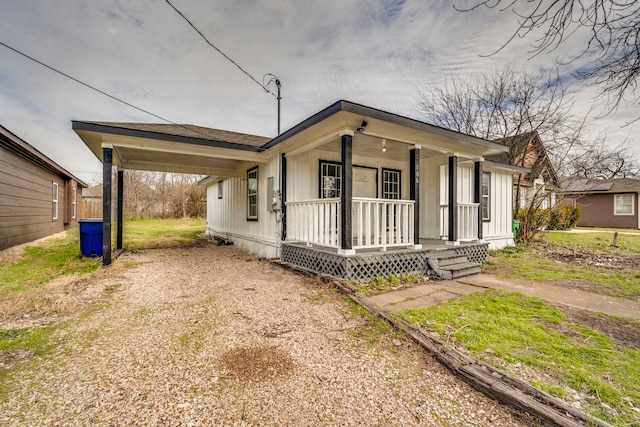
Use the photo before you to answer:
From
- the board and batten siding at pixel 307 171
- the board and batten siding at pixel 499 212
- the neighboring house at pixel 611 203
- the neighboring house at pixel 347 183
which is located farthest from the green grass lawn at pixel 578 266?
the neighboring house at pixel 611 203

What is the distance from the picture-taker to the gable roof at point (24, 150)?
6.78 m

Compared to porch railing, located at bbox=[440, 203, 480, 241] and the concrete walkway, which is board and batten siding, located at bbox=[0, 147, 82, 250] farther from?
porch railing, located at bbox=[440, 203, 480, 241]

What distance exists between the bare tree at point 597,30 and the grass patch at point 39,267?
22.3 ft

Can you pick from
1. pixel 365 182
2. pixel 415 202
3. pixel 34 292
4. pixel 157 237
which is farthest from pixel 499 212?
pixel 157 237

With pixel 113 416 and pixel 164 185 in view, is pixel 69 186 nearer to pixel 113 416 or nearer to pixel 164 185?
pixel 164 185

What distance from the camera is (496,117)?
11227 millimetres

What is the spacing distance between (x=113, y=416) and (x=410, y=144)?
5771mm

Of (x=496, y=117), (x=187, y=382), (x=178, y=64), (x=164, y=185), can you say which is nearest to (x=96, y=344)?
(x=187, y=382)

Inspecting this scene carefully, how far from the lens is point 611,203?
18516 millimetres

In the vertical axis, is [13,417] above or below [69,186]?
below

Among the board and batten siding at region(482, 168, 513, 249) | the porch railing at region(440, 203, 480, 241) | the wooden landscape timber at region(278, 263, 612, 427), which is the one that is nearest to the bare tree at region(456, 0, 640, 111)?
the wooden landscape timber at region(278, 263, 612, 427)

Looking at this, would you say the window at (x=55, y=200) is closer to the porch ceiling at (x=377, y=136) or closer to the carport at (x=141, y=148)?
the carport at (x=141, y=148)

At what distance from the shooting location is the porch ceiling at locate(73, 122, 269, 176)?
5602 millimetres

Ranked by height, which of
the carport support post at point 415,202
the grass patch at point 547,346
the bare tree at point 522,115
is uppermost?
the bare tree at point 522,115
